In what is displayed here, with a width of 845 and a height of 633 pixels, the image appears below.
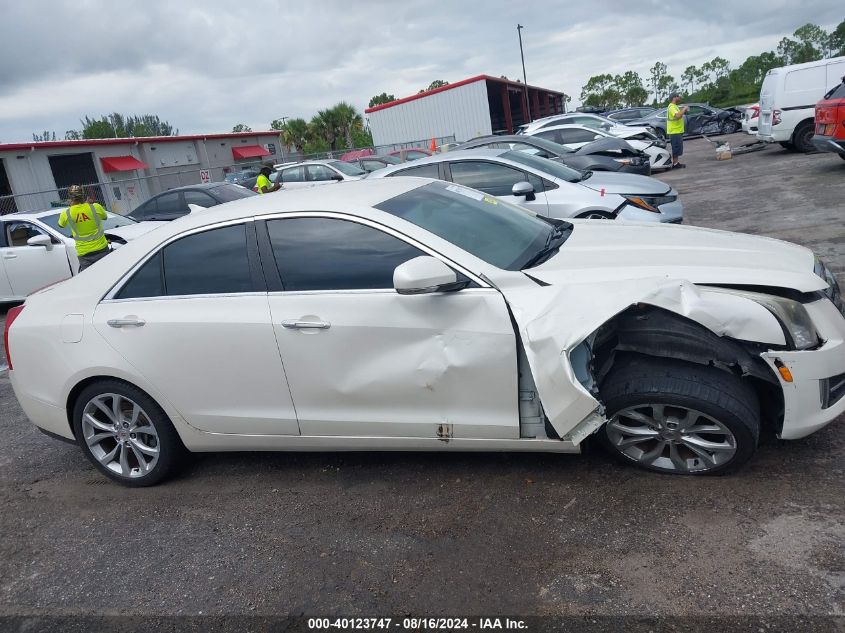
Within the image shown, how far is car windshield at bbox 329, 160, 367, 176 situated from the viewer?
17719mm

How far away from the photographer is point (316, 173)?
17.7 meters

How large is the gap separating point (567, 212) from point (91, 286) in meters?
5.42

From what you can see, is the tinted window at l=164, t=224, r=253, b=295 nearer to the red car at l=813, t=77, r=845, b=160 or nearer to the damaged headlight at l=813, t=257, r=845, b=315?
the damaged headlight at l=813, t=257, r=845, b=315

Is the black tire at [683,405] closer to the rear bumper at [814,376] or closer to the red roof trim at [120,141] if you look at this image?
the rear bumper at [814,376]

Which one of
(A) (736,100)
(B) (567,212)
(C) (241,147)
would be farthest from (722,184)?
(A) (736,100)

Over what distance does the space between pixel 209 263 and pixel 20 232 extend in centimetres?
803

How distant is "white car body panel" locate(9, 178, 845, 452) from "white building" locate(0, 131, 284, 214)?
807 inches

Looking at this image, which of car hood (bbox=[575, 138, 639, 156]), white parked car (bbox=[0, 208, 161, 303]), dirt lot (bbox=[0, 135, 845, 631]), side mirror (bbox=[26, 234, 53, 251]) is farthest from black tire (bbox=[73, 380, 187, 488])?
car hood (bbox=[575, 138, 639, 156])

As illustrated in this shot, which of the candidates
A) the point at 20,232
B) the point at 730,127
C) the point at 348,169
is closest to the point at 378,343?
the point at 20,232

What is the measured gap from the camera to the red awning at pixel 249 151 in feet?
147

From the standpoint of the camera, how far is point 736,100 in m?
56.6

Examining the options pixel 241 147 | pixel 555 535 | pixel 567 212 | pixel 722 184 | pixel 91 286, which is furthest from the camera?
pixel 241 147

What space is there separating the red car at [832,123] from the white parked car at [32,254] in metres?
12.0

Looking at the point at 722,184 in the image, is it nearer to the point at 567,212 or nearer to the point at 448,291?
the point at 567,212
